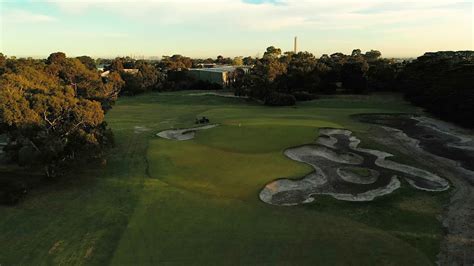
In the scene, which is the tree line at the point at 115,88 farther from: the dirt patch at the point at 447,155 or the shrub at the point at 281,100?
the dirt patch at the point at 447,155

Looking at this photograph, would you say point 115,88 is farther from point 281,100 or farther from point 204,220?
point 204,220

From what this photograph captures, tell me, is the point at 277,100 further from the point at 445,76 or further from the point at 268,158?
the point at 268,158

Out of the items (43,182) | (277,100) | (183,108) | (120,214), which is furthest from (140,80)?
(120,214)

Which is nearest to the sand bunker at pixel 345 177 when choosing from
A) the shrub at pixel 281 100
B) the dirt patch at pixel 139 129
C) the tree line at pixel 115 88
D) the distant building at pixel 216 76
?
the tree line at pixel 115 88

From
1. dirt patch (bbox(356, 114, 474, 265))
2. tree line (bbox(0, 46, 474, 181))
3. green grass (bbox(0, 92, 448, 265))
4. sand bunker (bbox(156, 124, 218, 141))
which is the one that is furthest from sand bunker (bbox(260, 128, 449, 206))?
tree line (bbox(0, 46, 474, 181))

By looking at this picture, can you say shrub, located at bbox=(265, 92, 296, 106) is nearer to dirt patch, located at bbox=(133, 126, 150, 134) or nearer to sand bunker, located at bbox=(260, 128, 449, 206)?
dirt patch, located at bbox=(133, 126, 150, 134)

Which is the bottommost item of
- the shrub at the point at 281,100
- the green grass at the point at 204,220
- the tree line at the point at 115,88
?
the green grass at the point at 204,220

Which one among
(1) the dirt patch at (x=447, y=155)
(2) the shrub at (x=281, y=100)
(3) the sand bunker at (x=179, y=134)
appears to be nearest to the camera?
(1) the dirt patch at (x=447, y=155)
